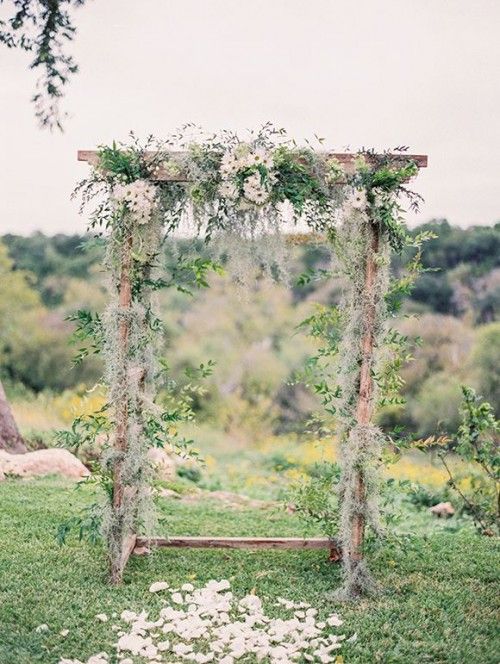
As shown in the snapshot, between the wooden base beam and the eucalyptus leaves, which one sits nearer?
the eucalyptus leaves

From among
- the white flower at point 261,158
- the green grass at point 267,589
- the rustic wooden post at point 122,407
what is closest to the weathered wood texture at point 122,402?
the rustic wooden post at point 122,407

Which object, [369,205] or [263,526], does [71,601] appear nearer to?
[263,526]

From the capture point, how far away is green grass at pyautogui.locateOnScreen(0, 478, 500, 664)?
445 centimetres

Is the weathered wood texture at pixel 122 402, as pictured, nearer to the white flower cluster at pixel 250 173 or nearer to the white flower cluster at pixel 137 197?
the white flower cluster at pixel 137 197

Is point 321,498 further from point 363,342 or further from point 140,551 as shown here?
point 140,551

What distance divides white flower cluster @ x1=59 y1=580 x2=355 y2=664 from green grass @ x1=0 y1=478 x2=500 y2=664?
0.10 metres

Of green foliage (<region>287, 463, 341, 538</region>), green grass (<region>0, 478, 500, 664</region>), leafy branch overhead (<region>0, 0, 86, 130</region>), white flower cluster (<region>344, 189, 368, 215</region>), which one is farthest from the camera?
leafy branch overhead (<region>0, 0, 86, 130</region>)

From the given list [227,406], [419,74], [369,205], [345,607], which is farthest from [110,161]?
[227,406]

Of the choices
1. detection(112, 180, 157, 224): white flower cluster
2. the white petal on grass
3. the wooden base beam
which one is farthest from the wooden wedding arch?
the wooden base beam

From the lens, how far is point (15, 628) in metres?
4.59

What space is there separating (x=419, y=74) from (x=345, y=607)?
11234 millimetres

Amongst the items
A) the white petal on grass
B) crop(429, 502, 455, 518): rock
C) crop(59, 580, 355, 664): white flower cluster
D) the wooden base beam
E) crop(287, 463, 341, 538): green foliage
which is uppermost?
crop(287, 463, 341, 538): green foliage

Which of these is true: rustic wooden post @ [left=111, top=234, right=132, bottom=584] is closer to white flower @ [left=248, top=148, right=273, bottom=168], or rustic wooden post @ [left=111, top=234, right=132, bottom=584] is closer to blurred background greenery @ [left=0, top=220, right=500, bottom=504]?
white flower @ [left=248, top=148, right=273, bottom=168]

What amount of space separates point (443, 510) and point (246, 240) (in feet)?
12.4
